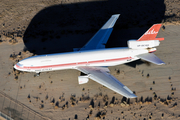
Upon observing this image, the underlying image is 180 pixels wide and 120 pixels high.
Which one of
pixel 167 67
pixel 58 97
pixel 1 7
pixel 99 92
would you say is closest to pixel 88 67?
pixel 99 92

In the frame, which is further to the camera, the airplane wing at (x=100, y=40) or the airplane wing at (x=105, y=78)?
the airplane wing at (x=100, y=40)

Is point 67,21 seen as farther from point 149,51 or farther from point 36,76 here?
point 149,51

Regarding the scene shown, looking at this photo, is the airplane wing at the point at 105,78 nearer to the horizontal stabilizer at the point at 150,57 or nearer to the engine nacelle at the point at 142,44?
the engine nacelle at the point at 142,44

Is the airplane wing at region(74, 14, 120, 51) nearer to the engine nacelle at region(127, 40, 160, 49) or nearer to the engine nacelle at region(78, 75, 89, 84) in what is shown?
the engine nacelle at region(127, 40, 160, 49)

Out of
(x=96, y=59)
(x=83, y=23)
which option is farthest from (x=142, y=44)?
(x=83, y=23)

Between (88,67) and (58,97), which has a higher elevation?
Answer: (88,67)

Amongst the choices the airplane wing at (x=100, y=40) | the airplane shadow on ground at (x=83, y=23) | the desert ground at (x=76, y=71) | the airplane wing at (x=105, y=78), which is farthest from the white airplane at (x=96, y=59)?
the airplane shadow on ground at (x=83, y=23)

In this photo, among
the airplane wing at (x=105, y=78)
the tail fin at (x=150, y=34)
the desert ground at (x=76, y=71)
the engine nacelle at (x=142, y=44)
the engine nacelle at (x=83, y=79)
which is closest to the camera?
the airplane wing at (x=105, y=78)

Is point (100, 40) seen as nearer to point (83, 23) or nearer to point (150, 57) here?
point (83, 23)
